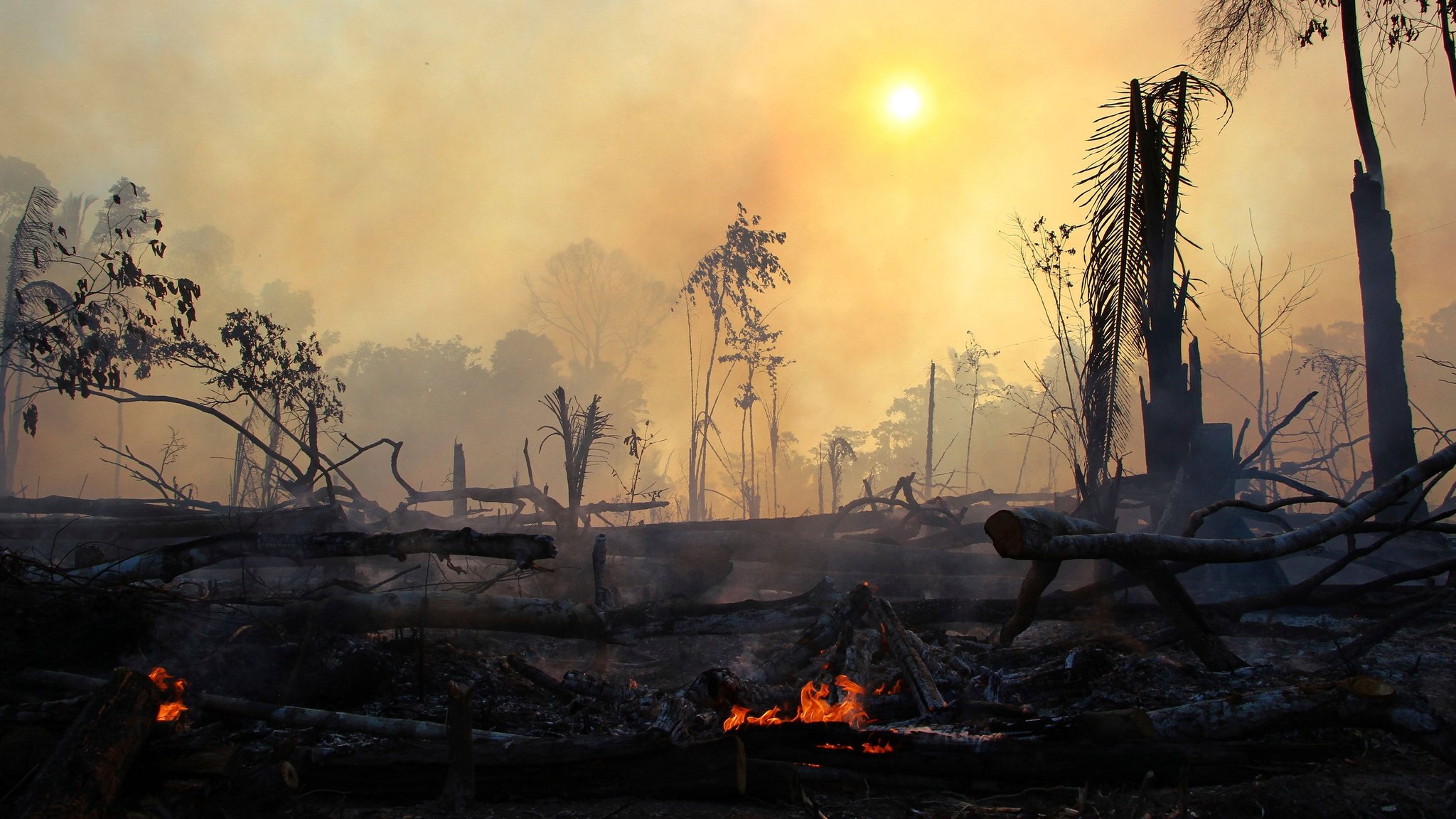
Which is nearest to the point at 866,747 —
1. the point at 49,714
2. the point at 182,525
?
the point at 49,714

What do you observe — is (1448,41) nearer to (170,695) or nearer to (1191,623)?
(1191,623)

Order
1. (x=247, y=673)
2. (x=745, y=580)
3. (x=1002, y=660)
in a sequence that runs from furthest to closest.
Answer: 1. (x=745, y=580)
2. (x=1002, y=660)
3. (x=247, y=673)

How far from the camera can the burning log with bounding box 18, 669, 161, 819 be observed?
10.8 ft

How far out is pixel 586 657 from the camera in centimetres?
837

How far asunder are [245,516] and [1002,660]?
29.0 feet

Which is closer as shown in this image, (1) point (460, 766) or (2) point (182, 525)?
(1) point (460, 766)

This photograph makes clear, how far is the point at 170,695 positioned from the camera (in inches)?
174

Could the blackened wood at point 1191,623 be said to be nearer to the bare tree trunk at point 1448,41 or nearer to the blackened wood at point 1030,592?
the blackened wood at point 1030,592

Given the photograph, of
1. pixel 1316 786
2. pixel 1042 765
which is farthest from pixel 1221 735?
pixel 1042 765

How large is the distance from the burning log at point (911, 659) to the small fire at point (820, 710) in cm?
35

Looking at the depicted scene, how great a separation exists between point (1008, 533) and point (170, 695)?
190 inches

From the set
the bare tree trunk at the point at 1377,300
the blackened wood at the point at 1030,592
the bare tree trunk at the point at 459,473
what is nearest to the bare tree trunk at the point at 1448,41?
the bare tree trunk at the point at 1377,300

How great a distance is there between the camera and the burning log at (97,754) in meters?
3.29

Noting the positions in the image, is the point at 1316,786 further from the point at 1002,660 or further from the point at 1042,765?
the point at 1002,660
